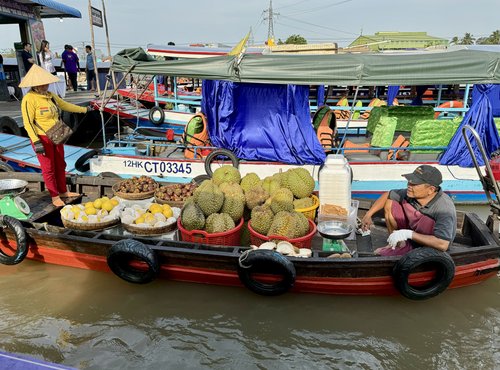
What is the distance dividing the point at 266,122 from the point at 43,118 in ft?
11.5

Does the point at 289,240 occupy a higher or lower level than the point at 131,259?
higher

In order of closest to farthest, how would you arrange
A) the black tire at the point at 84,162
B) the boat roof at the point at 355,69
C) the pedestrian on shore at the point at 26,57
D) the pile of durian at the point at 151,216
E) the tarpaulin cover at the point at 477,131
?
the pile of durian at the point at 151,216 < the boat roof at the point at 355,69 < the tarpaulin cover at the point at 477,131 < the black tire at the point at 84,162 < the pedestrian on shore at the point at 26,57

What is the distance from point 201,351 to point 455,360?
2.44m

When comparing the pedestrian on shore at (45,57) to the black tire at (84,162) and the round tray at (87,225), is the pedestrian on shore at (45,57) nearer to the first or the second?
the black tire at (84,162)

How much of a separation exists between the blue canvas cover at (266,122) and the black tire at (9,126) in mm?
6154

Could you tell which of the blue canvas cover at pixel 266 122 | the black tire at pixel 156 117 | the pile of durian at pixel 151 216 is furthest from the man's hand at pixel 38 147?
the black tire at pixel 156 117

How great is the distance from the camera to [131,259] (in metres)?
4.20

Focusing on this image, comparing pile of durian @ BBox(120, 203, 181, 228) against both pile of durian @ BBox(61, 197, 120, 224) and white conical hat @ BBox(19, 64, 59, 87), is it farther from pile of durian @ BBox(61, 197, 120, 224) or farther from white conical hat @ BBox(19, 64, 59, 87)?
white conical hat @ BBox(19, 64, 59, 87)

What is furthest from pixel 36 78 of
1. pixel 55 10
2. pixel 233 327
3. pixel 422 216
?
pixel 55 10

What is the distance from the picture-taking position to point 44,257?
4.74 meters

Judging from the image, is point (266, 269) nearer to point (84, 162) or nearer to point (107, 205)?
point (107, 205)

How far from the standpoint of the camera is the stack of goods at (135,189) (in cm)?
519

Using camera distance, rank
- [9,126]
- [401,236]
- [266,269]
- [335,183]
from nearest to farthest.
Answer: [401,236], [266,269], [335,183], [9,126]

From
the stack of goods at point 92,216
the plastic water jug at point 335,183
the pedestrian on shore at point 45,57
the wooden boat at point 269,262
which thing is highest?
the pedestrian on shore at point 45,57
